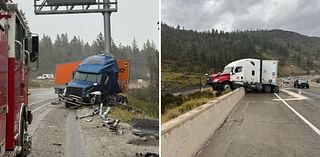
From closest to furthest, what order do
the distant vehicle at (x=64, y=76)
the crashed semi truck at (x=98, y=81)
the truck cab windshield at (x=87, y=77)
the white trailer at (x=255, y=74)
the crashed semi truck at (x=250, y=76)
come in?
the distant vehicle at (x=64, y=76) → the crashed semi truck at (x=98, y=81) → the truck cab windshield at (x=87, y=77) → the crashed semi truck at (x=250, y=76) → the white trailer at (x=255, y=74)

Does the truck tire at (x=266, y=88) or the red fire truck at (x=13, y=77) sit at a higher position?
the red fire truck at (x=13, y=77)

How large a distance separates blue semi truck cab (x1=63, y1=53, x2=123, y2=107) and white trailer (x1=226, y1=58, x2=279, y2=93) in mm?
18078

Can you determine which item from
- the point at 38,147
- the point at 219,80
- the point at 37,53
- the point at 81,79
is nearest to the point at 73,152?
the point at 38,147

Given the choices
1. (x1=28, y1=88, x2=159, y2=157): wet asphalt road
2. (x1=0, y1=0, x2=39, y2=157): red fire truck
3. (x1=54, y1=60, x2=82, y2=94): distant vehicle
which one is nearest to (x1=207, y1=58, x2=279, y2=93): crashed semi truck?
(x1=54, y1=60, x2=82, y2=94): distant vehicle

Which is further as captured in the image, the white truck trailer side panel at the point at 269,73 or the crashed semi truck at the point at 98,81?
the white truck trailer side panel at the point at 269,73

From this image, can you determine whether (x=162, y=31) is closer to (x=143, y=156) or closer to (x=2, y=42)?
(x=2, y=42)

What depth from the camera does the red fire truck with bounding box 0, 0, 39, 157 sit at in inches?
178

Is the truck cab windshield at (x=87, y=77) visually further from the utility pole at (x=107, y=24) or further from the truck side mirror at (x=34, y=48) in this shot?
the truck side mirror at (x=34, y=48)

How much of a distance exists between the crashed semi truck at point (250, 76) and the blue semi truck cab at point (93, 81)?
15.7 meters

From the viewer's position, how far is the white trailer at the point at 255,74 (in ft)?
112

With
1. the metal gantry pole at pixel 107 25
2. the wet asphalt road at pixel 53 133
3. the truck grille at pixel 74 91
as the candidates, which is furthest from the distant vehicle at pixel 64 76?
the metal gantry pole at pixel 107 25

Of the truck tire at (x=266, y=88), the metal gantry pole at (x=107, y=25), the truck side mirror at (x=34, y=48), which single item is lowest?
the truck tire at (x=266, y=88)

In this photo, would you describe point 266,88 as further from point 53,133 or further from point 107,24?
point 53,133

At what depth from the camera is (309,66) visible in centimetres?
12144
